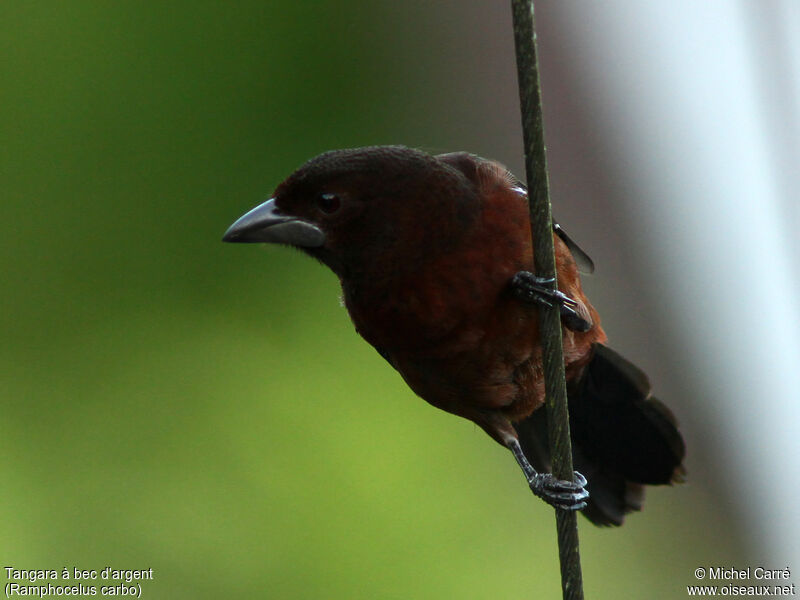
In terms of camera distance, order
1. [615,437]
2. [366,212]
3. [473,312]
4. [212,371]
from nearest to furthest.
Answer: [473,312]
[366,212]
[615,437]
[212,371]

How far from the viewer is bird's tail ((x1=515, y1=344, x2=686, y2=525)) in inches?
160

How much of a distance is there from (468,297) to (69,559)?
307 centimetres

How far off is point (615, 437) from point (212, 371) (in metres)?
2.54

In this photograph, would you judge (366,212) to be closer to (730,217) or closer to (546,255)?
(546,255)

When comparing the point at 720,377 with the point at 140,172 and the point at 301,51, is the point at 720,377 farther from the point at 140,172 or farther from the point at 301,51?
the point at 140,172

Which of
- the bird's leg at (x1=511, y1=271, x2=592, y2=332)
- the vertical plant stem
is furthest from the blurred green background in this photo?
the vertical plant stem

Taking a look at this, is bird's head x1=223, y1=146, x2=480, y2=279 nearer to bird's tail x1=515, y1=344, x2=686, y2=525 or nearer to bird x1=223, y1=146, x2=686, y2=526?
bird x1=223, y1=146, x2=686, y2=526

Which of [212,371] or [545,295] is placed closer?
[545,295]

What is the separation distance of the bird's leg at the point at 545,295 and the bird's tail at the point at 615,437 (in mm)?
681

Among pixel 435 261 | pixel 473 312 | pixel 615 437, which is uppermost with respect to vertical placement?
pixel 435 261

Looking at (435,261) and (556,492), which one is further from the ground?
(435,261)

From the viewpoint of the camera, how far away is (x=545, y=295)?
9.46ft

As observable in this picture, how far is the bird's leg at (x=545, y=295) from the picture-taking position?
2.82 m

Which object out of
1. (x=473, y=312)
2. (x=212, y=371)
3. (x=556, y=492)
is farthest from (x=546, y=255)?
(x=212, y=371)
